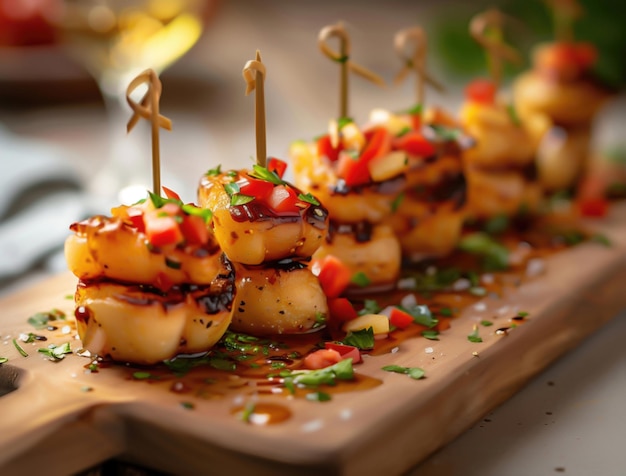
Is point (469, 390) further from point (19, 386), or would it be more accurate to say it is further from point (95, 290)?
point (19, 386)

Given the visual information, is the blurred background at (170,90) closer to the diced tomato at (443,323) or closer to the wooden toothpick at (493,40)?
the wooden toothpick at (493,40)

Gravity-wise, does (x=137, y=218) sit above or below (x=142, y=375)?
above

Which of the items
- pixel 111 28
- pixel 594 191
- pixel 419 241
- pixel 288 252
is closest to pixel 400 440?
pixel 288 252

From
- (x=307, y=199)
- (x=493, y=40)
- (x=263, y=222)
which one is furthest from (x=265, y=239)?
(x=493, y=40)

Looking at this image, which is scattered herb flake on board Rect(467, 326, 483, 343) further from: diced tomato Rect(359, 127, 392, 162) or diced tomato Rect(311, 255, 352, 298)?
diced tomato Rect(359, 127, 392, 162)

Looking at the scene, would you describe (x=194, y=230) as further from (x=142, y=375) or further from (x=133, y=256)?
(x=142, y=375)

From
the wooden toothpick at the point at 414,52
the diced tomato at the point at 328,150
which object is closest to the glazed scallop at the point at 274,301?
the diced tomato at the point at 328,150
